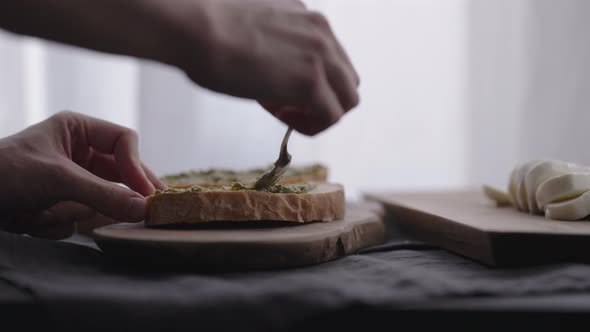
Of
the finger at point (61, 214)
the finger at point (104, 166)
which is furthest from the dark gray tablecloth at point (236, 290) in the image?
the finger at point (104, 166)

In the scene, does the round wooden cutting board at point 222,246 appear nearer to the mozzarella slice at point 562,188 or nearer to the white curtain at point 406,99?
the mozzarella slice at point 562,188

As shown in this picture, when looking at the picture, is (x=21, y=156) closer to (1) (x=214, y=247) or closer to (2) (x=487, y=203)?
(1) (x=214, y=247)

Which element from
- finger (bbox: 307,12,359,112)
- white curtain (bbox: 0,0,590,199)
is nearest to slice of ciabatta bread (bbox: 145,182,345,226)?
finger (bbox: 307,12,359,112)

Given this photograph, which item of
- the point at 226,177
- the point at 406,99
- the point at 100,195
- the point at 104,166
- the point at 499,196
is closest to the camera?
the point at 100,195

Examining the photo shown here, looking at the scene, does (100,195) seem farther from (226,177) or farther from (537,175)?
(537,175)

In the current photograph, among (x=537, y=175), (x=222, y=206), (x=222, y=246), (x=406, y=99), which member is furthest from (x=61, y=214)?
(x=406, y=99)

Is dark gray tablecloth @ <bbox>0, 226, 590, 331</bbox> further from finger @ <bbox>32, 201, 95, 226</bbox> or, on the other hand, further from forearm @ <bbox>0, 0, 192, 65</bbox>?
forearm @ <bbox>0, 0, 192, 65</bbox>
